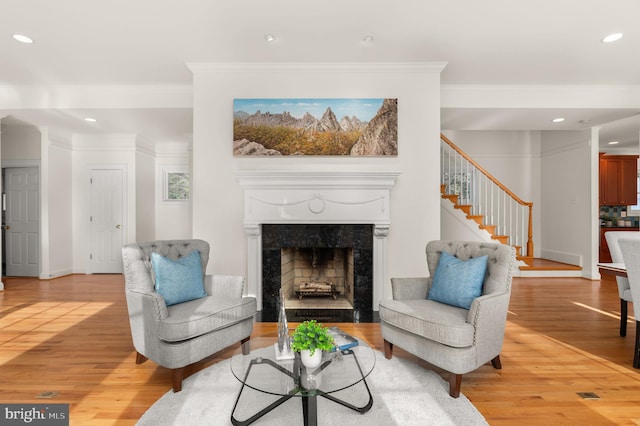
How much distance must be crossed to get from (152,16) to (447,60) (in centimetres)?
300

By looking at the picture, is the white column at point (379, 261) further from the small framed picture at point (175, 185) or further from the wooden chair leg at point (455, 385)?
the small framed picture at point (175, 185)

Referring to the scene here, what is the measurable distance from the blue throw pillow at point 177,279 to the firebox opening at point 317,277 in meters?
1.28

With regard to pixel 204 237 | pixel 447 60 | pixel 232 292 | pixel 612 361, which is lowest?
pixel 612 361

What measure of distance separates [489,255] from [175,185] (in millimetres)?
6339

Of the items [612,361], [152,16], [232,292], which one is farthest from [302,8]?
[612,361]

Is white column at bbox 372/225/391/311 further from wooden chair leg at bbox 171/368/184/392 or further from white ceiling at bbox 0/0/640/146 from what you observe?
wooden chair leg at bbox 171/368/184/392

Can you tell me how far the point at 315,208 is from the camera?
376 cm

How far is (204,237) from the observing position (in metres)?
3.87

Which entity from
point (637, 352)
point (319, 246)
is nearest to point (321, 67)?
point (319, 246)

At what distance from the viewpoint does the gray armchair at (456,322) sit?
2084mm

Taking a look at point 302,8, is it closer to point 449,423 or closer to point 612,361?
point 449,423

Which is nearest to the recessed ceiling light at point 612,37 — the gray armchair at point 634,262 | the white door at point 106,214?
the gray armchair at point 634,262

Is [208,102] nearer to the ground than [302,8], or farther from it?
nearer to the ground

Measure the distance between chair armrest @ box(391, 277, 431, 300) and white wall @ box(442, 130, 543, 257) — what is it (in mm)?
5464
